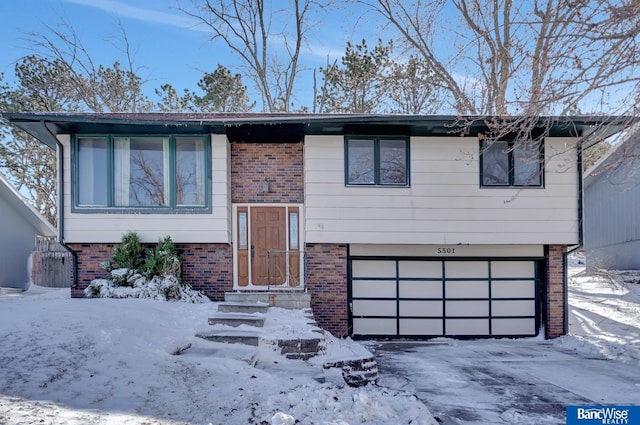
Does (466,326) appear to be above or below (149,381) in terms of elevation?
below

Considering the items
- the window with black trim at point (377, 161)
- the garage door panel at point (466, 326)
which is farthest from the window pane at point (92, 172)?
the garage door panel at point (466, 326)

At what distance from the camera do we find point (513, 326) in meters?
9.67

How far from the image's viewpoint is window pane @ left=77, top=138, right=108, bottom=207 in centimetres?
871

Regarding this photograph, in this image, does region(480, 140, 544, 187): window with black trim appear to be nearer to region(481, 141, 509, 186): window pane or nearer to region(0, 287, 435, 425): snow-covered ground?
region(481, 141, 509, 186): window pane

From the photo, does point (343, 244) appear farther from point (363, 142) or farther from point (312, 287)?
point (363, 142)

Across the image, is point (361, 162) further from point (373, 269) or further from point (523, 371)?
point (523, 371)

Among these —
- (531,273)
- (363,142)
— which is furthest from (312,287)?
(531,273)

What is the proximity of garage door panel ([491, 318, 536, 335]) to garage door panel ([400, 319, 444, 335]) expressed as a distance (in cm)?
126

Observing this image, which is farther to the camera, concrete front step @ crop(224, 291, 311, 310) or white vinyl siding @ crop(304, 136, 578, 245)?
white vinyl siding @ crop(304, 136, 578, 245)

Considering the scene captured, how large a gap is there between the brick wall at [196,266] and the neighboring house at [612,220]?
12.0 meters

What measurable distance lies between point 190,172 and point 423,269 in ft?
18.3

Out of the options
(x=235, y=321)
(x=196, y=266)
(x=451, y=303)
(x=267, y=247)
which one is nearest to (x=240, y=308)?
(x=235, y=321)

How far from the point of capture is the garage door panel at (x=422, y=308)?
377 inches

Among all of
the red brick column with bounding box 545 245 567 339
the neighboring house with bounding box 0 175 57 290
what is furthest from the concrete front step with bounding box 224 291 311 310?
the neighboring house with bounding box 0 175 57 290
